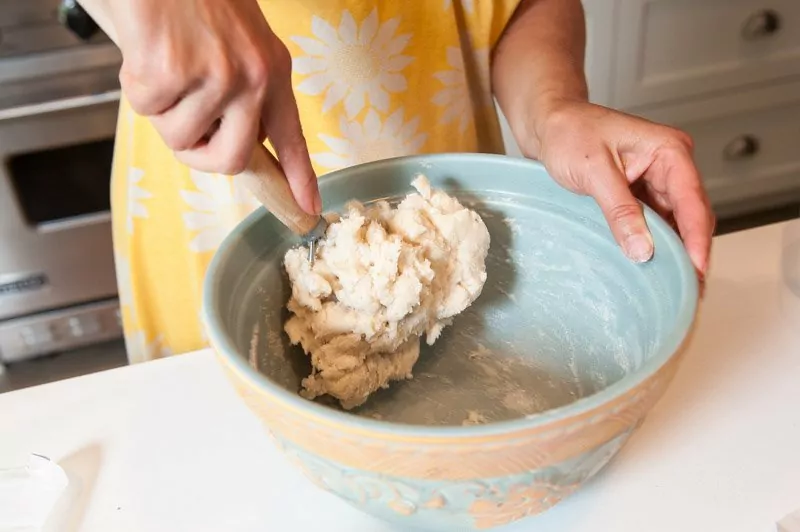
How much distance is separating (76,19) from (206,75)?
39.3 inches

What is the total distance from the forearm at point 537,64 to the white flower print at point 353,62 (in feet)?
0.33

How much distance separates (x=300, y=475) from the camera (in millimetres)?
546

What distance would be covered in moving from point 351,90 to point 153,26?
382mm

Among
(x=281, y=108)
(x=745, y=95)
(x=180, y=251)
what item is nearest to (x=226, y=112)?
(x=281, y=108)

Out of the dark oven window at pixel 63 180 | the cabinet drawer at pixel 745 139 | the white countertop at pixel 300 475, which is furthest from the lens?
the cabinet drawer at pixel 745 139

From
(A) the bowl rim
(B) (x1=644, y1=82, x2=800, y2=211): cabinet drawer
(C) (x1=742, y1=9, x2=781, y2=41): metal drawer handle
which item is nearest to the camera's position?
(A) the bowl rim

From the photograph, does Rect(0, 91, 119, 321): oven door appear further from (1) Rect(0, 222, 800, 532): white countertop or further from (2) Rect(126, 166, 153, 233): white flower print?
(1) Rect(0, 222, 800, 532): white countertop

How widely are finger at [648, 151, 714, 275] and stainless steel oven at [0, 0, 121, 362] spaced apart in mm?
1029

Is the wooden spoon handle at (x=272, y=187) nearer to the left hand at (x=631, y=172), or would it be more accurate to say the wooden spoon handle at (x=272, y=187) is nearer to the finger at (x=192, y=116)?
the finger at (x=192, y=116)

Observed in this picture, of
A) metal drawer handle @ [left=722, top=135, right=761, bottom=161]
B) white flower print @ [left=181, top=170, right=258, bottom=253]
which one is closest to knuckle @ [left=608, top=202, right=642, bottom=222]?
white flower print @ [left=181, top=170, right=258, bottom=253]

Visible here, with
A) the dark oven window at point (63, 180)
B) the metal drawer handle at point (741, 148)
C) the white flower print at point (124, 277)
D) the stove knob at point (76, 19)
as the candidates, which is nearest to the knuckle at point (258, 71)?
the white flower print at point (124, 277)

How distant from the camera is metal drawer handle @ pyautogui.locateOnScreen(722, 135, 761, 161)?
186 centimetres

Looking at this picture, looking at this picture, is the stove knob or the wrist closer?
the wrist

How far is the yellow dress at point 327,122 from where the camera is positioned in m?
0.74
